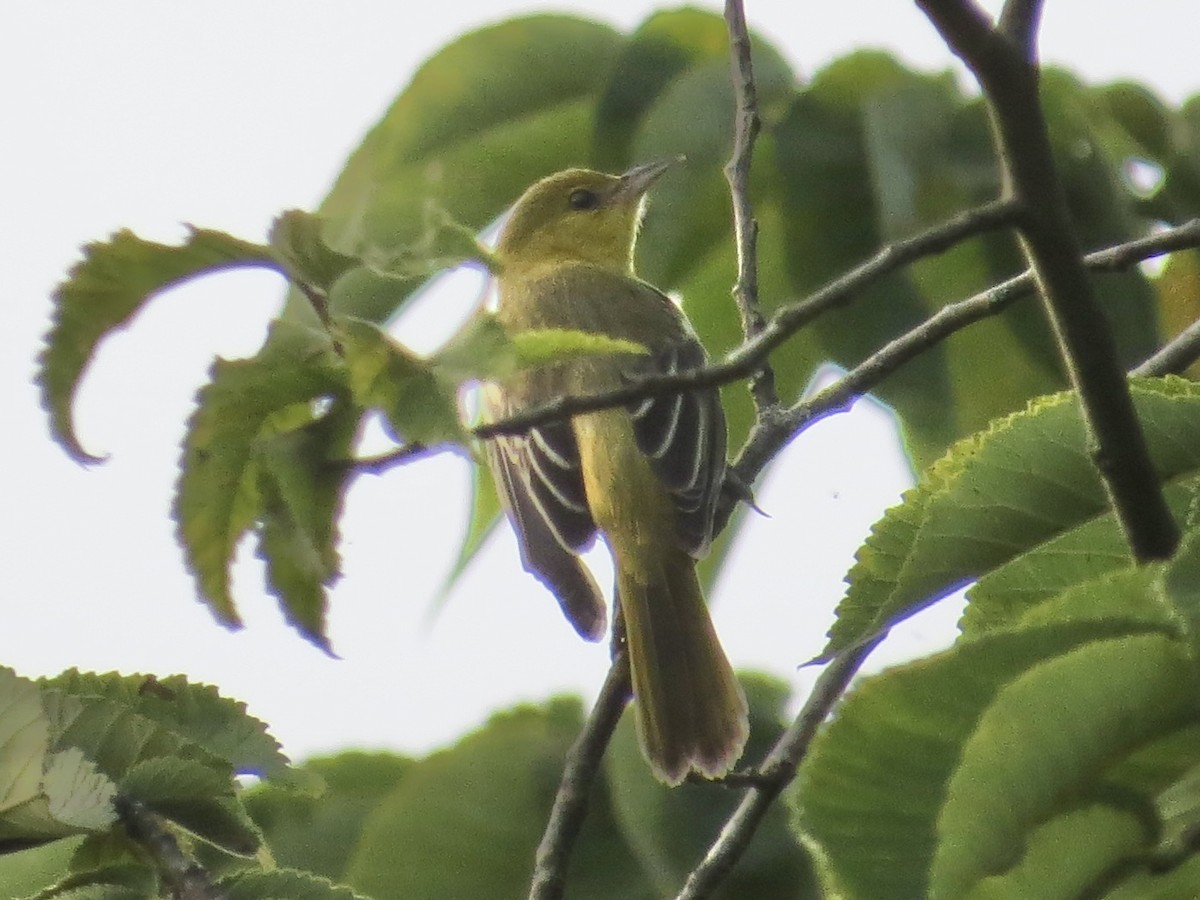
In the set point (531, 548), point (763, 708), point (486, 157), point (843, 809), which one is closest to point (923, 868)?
point (843, 809)

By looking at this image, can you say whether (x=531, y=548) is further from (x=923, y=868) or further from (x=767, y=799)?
(x=923, y=868)

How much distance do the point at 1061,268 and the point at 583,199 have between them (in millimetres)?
5007

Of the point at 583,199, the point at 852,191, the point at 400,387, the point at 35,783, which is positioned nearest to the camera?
the point at 400,387

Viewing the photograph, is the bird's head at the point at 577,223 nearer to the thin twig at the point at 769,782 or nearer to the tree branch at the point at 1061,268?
the thin twig at the point at 769,782

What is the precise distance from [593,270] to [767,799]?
11.9 feet

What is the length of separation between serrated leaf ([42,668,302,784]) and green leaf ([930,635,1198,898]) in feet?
2.72

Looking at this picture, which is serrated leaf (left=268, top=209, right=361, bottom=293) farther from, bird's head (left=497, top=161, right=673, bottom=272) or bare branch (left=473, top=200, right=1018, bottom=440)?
bird's head (left=497, top=161, right=673, bottom=272)

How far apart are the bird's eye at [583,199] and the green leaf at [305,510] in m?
4.87

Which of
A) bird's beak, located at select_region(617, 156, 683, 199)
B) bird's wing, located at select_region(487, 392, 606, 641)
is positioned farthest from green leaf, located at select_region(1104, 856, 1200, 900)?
bird's beak, located at select_region(617, 156, 683, 199)

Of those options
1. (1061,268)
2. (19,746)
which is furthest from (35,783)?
(1061,268)

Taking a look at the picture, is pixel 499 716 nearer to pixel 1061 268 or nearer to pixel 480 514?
pixel 480 514

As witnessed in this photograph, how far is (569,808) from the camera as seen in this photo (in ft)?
8.47

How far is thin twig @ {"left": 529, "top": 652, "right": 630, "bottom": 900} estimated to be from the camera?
2.43 meters

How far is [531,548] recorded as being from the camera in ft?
13.6
